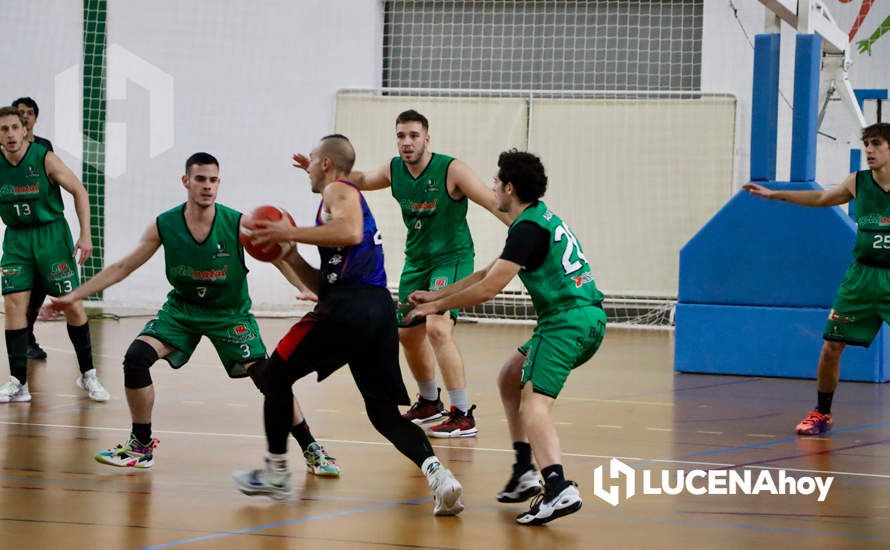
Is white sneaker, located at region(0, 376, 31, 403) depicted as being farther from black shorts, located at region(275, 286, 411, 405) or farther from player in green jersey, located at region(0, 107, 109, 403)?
black shorts, located at region(275, 286, 411, 405)

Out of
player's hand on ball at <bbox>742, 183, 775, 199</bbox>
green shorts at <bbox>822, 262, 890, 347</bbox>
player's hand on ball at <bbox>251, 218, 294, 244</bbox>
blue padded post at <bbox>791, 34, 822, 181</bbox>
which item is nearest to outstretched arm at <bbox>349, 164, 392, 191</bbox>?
player's hand on ball at <bbox>742, 183, 775, 199</bbox>

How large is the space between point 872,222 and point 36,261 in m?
5.35

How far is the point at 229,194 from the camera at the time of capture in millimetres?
15891

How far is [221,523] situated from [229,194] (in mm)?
11400

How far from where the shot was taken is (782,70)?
1508 centimetres

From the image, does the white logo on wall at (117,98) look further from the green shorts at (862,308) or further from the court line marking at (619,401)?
the green shorts at (862,308)

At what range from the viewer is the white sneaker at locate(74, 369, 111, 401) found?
8.20 metres

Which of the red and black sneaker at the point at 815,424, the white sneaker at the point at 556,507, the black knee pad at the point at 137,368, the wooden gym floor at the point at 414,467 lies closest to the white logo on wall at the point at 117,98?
the wooden gym floor at the point at 414,467

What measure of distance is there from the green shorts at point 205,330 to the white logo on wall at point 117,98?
33.3 feet

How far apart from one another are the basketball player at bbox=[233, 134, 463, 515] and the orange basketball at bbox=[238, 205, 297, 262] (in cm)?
11

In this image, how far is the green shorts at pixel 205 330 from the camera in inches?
241

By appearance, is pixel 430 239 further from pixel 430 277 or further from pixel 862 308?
pixel 862 308

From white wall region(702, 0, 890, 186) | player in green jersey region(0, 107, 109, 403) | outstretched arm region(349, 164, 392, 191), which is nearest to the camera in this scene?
outstretched arm region(349, 164, 392, 191)

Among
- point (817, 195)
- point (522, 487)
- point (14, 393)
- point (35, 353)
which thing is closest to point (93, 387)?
point (14, 393)
